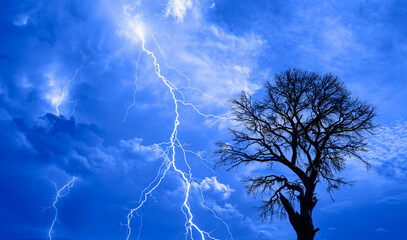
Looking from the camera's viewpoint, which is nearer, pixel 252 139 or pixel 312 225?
A: pixel 312 225

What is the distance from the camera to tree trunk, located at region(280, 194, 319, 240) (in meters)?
7.36

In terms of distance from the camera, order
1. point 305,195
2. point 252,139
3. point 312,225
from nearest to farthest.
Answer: point 312,225 < point 305,195 < point 252,139

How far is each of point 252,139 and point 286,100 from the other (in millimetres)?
2166

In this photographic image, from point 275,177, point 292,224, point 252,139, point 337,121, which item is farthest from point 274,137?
point 292,224

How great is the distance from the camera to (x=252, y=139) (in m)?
9.41

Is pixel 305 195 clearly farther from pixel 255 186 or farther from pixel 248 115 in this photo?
pixel 248 115

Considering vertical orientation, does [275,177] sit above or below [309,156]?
below

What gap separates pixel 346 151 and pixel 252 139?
12.0ft

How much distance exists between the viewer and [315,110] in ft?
29.8

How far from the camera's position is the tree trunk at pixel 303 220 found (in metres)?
7.36

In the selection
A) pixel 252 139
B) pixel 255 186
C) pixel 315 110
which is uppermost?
pixel 315 110

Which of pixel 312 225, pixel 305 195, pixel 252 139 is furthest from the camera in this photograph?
pixel 252 139

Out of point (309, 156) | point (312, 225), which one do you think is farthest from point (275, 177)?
point (312, 225)

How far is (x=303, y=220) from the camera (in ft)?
A: 24.8
